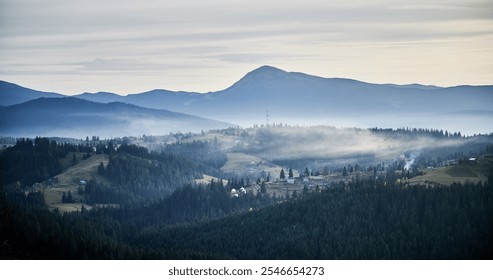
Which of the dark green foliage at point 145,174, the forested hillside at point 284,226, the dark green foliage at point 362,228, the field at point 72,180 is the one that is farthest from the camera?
the dark green foliage at point 145,174

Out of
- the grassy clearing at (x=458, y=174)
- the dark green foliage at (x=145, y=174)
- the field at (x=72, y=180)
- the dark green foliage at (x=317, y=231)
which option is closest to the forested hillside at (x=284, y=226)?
the dark green foliage at (x=317, y=231)

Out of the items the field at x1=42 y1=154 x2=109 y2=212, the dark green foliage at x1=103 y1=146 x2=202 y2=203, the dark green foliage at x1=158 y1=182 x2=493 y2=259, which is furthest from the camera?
the dark green foliage at x1=103 y1=146 x2=202 y2=203

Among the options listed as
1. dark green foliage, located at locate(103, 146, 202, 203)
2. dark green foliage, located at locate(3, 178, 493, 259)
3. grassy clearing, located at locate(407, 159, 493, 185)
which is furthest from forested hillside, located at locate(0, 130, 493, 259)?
dark green foliage, located at locate(103, 146, 202, 203)

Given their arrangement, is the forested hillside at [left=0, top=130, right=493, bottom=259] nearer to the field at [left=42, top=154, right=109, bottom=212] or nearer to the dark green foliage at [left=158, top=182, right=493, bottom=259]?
the dark green foliage at [left=158, top=182, right=493, bottom=259]

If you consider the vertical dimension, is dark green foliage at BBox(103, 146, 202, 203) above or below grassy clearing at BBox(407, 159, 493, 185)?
below

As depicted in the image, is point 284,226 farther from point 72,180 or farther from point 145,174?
point 145,174

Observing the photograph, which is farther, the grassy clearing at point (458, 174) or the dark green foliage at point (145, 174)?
the dark green foliage at point (145, 174)

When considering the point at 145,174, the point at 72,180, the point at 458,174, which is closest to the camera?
the point at 458,174

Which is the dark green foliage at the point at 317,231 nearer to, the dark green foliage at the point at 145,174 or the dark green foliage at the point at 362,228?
the dark green foliage at the point at 362,228

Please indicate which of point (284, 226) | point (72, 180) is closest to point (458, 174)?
point (284, 226)

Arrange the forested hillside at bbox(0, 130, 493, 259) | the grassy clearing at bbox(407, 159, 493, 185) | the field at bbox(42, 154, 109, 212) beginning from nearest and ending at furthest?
the forested hillside at bbox(0, 130, 493, 259), the grassy clearing at bbox(407, 159, 493, 185), the field at bbox(42, 154, 109, 212)

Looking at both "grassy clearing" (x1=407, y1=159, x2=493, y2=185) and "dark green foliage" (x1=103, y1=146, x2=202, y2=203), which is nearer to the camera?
"grassy clearing" (x1=407, y1=159, x2=493, y2=185)
